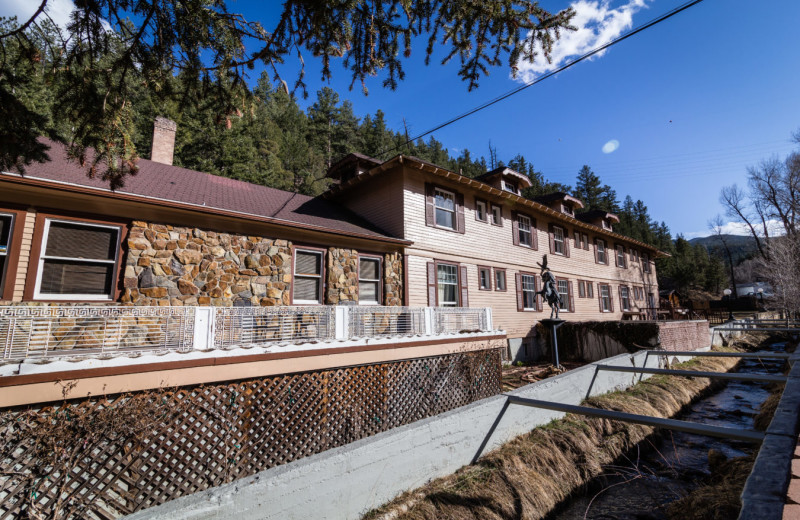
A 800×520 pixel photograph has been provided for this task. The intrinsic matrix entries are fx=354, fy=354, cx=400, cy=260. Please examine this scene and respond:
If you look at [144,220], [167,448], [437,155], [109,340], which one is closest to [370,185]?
[144,220]

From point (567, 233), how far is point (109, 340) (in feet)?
65.9

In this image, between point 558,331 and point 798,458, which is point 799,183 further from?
point 798,458

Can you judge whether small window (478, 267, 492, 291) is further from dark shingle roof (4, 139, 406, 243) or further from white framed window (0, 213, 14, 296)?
white framed window (0, 213, 14, 296)

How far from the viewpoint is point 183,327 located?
18.2ft

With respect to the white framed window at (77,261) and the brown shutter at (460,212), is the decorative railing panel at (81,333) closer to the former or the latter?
the white framed window at (77,261)

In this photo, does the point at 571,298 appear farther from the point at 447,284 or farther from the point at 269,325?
the point at 269,325

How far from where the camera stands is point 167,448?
4457mm

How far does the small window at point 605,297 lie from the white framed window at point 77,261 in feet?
76.8

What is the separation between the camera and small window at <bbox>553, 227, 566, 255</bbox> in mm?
18812

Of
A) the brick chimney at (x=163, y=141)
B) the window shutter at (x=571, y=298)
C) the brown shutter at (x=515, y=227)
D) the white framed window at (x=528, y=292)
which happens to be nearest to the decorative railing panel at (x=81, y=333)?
the brick chimney at (x=163, y=141)

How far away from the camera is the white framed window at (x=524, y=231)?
55.0 feet

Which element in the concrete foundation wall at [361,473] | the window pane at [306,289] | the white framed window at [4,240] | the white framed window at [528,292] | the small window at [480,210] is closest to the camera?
the concrete foundation wall at [361,473]

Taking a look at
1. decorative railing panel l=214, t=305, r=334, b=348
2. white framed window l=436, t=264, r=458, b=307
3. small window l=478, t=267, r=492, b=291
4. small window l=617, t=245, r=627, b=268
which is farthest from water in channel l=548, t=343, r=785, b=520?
small window l=617, t=245, r=627, b=268

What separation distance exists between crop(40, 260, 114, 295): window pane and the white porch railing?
1.20 m
